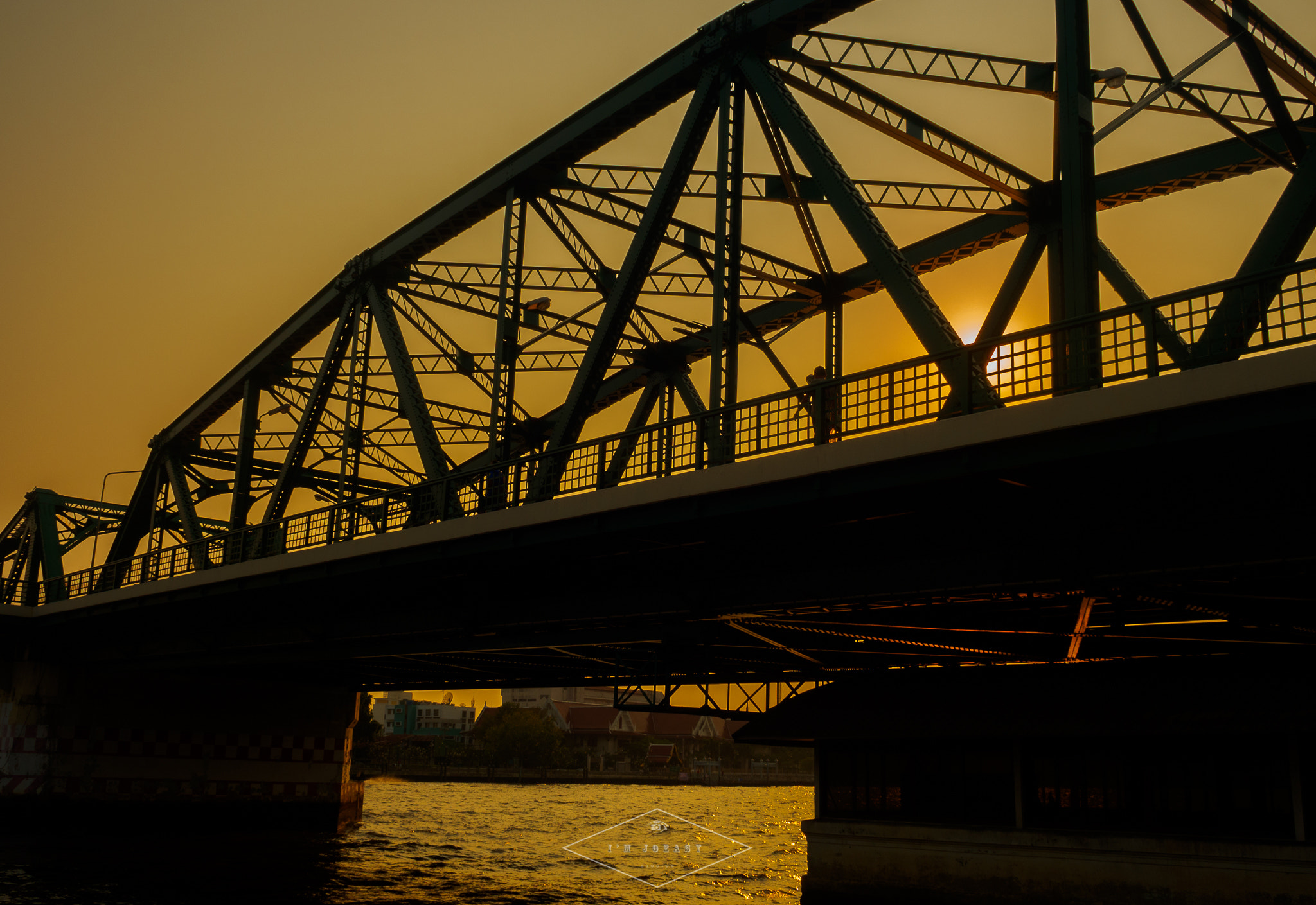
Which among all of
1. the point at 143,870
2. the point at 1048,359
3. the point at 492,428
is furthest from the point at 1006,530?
the point at 143,870

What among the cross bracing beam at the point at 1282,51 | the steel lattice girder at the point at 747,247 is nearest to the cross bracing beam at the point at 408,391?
the steel lattice girder at the point at 747,247

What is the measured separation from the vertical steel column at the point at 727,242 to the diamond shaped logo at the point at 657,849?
17.1 metres

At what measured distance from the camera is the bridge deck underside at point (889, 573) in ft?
43.0

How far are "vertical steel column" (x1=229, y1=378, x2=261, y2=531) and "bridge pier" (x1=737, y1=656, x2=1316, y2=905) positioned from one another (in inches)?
728

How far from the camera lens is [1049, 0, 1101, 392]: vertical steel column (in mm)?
13477

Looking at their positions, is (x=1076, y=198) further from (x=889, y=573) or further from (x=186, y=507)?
(x=186, y=507)

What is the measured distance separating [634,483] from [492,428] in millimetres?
8298

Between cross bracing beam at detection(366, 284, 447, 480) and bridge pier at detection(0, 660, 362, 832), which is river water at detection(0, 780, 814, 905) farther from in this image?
cross bracing beam at detection(366, 284, 447, 480)

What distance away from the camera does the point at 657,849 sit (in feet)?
148

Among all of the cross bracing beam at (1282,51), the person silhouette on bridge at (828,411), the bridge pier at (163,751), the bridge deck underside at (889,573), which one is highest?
the cross bracing beam at (1282,51)

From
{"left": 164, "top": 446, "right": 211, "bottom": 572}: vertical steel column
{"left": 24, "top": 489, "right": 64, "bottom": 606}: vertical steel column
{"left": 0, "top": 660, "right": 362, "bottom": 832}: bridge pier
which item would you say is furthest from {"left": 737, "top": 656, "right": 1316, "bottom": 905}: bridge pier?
{"left": 24, "top": 489, "right": 64, "bottom": 606}: vertical steel column

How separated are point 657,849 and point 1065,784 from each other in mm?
24603

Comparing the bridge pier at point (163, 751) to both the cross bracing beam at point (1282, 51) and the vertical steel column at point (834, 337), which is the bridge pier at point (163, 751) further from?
the cross bracing beam at point (1282, 51)

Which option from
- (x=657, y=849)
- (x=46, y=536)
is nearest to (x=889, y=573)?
(x=657, y=849)
